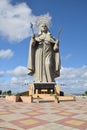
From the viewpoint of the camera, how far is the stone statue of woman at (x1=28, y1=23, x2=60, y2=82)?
118 ft

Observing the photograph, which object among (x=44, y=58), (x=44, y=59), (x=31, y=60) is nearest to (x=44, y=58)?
(x=44, y=58)

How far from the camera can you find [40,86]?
35188 mm

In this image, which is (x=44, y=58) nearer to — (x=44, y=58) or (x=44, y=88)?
(x=44, y=58)

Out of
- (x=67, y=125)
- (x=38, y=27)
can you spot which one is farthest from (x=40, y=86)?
(x=67, y=125)

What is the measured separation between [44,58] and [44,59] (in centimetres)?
17

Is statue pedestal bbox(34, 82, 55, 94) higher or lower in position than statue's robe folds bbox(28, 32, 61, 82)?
lower

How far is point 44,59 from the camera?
120 ft

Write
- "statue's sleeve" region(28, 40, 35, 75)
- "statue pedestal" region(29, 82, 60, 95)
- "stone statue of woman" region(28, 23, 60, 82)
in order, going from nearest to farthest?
"statue pedestal" region(29, 82, 60, 95)
"stone statue of woman" region(28, 23, 60, 82)
"statue's sleeve" region(28, 40, 35, 75)

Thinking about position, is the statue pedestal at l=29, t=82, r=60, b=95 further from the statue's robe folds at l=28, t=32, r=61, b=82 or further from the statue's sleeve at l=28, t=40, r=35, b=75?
the statue's sleeve at l=28, t=40, r=35, b=75

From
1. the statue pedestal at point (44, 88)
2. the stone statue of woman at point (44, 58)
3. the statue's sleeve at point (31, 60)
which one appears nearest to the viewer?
the statue pedestal at point (44, 88)

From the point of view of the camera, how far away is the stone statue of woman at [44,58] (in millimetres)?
36062

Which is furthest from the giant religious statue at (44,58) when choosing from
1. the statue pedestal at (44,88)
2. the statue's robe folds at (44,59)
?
the statue pedestal at (44,88)

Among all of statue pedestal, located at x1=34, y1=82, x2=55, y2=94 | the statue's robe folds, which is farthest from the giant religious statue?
statue pedestal, located at x1=34, y1=82, x2=55, y2=94

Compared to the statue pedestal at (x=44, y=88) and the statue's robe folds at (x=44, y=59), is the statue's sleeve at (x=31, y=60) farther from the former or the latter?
the statue pedestal at (x=44, y=88)
